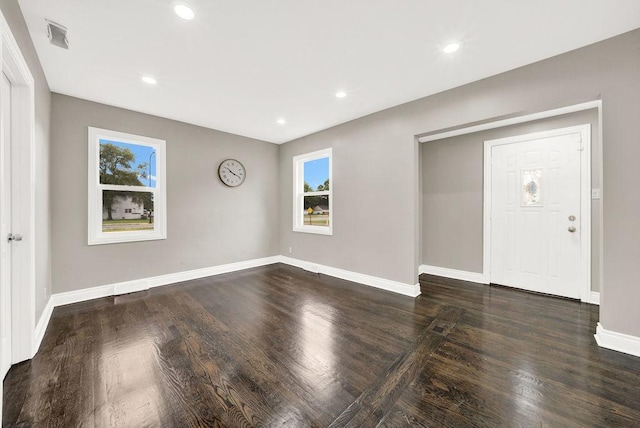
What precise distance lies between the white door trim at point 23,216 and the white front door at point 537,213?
17.6 feet

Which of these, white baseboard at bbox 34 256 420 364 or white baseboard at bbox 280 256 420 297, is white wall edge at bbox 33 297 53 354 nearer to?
white baseboard at bbox 34 256 420 364

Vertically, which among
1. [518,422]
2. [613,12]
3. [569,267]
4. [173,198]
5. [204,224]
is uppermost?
[613,12]

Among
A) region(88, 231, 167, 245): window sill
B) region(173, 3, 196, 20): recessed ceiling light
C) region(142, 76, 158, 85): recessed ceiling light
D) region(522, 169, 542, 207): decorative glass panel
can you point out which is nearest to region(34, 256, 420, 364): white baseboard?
region(88, 231, 167, 245): window sill

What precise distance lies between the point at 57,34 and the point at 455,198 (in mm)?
5115

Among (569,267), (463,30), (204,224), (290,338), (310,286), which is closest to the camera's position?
(463,30)

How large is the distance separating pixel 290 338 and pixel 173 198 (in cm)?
304

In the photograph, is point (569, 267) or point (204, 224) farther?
point (204, 224)

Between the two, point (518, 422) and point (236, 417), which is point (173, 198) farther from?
point (518, 422)

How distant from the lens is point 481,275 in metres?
4.05

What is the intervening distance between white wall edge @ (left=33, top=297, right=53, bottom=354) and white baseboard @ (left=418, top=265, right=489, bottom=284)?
497 centimetres

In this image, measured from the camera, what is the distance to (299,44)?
2264 millimetres

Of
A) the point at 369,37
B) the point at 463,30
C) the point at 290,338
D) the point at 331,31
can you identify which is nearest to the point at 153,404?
the point at 290,338

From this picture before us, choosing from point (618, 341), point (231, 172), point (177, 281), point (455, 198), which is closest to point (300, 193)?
point (231, 172)

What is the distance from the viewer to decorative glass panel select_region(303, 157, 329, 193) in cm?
485
